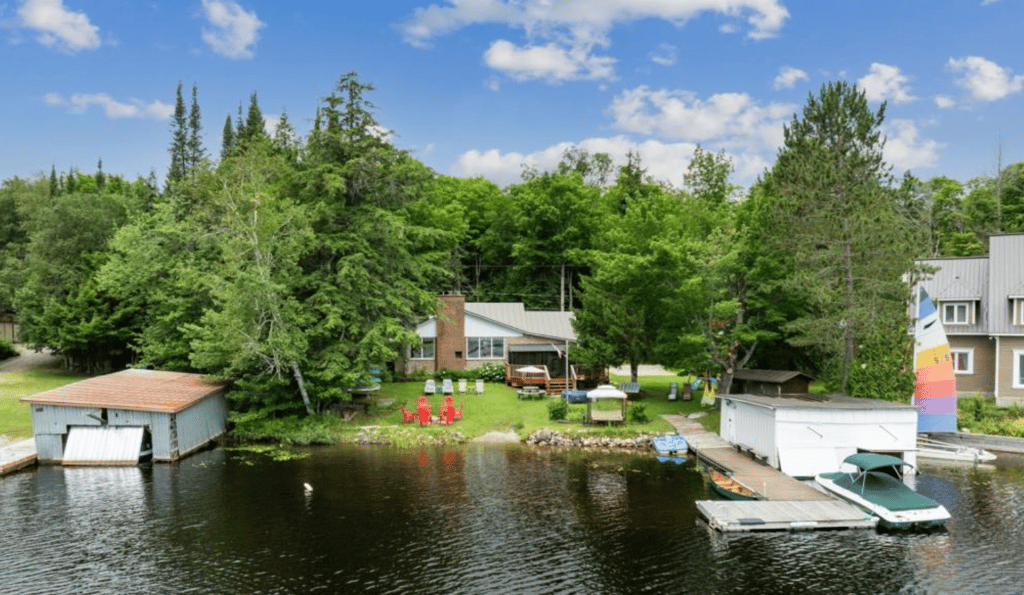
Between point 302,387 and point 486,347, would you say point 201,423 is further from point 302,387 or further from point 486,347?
point 486,347

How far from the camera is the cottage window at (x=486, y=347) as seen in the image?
50.1 meters

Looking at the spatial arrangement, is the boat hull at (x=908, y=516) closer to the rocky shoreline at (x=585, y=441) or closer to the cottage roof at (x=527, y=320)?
the rocky shoreline at (x=585, y=441)

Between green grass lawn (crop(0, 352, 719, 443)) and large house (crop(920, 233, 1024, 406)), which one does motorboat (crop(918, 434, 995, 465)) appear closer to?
large house (crop(920, 233, 1024, 406))

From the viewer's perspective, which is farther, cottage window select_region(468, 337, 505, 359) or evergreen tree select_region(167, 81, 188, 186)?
evergreen tree select_region(167, 81, 188, 186)

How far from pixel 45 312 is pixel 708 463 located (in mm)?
47844

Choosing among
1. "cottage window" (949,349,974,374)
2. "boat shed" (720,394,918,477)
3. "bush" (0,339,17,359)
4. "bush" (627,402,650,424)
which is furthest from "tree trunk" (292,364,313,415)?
"bush" (0,339,17,359)

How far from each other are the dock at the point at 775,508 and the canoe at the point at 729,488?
23 centimetres

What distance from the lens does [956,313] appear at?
41.2 m

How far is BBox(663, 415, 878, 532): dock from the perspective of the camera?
2178 cm

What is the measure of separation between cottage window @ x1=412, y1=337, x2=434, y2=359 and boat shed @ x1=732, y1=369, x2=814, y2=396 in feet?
68.3

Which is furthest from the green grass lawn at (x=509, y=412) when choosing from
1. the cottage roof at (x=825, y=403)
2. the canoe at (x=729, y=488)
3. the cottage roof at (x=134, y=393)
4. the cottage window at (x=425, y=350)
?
the canoe at (x=729, y=488)

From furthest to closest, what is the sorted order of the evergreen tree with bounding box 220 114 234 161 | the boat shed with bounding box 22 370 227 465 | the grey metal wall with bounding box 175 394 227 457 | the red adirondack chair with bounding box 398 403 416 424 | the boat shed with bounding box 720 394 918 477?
the evergreen tree with bounding box 220 114 234 161
the red adirondack chair with bounding box 398 403 416 424
the grey metal wall with bounding box 175 394 227 457
the boat shed with bounding box 22 370 227 465
the boat shed with bounding box 720 394 918 477

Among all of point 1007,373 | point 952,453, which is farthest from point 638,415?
point 1007,373

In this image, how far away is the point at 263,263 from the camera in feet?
116
